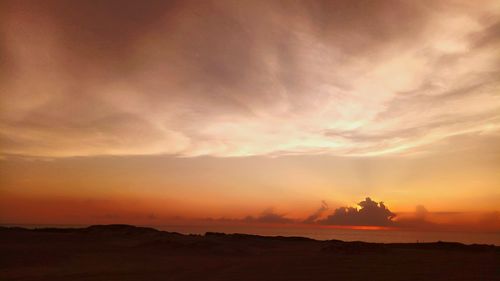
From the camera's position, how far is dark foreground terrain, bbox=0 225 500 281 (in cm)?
1716

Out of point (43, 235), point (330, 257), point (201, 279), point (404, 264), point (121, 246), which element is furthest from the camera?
point (43, 235)

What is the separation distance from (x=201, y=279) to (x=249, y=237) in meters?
17.8

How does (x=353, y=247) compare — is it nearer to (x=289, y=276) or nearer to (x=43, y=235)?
(x=289, y=276)

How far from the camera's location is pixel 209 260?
22.7 m

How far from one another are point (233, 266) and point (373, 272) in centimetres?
670

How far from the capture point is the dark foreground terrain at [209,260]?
17.2 metres

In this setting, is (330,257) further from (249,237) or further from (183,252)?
(249,237)

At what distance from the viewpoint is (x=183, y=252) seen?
84.5 ft

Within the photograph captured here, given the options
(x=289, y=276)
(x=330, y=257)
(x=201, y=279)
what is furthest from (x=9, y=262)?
(x=330, y=257)

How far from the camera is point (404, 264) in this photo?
65.8 feet

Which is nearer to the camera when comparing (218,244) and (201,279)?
(201,279)

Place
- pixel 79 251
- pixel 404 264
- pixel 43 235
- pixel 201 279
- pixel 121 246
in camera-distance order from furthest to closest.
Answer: pixel 43 235
pixel 121 246
pixel 79 251
pixel 404 264
pixel 201 279

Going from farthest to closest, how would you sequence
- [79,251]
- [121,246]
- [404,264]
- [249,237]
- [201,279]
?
[249,237] < [121,246] < [79,251] < [404,264] < [201,279]

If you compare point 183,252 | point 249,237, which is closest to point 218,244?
point 183,252
